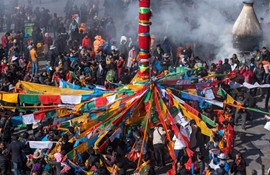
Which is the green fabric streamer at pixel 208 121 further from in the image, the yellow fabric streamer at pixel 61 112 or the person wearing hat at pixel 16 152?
the person wearing hat at pixel 16 152

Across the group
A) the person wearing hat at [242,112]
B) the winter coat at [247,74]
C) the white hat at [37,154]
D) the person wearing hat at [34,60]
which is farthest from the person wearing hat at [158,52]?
the white hat at [37,154]

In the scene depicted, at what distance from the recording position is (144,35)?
1494 centimetres

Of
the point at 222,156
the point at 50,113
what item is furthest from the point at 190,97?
the point at 50,113

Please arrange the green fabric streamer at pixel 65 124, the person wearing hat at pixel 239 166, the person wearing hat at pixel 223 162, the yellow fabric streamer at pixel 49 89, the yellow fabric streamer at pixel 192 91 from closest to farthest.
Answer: the person wearing hat at pixel 239 166, the person wearing hat at pixel 223 162, the green fabric streamer at pixel 65 124, the yellow fabric streamer at pixel 192 91, the yellow fabric streamer at pixel 49 89

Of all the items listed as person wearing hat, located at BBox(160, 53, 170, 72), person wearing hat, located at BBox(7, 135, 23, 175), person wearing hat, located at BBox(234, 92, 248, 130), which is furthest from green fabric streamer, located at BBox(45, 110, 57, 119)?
person wearing hat, located at BBox(160, 53, 170, 72)

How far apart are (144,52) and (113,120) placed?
186 centimetres

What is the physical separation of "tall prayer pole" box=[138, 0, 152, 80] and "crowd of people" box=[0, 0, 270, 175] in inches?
57.3

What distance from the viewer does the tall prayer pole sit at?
1480 centimetres

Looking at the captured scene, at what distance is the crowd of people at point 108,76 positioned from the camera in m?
14.1

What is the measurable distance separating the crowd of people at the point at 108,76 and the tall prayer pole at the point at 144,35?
4.77 ft

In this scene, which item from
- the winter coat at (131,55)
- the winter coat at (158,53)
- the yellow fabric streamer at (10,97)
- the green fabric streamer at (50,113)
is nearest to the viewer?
the green fabric streamer at (50,113)

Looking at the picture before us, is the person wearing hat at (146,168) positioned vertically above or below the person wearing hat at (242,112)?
below

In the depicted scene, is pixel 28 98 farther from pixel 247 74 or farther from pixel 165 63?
pixel 247 74

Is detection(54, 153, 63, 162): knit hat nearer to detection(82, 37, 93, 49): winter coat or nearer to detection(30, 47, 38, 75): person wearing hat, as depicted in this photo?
detection(30, 47, 38, 75): person wearing hat
